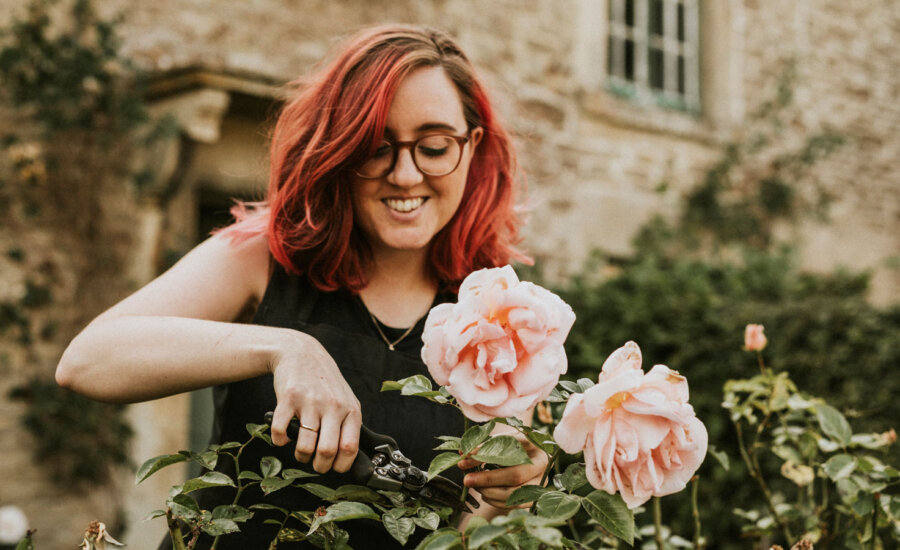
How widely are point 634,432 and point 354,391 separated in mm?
840

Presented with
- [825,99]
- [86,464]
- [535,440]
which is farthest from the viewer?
[825,99]

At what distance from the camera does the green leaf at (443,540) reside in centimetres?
89

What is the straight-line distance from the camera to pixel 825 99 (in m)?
7.80

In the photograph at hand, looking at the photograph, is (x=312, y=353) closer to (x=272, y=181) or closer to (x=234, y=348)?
(x=234, y=348)

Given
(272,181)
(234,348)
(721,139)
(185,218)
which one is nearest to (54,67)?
(185,218)

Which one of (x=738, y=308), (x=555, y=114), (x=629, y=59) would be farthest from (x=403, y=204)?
(x=629, y=59)

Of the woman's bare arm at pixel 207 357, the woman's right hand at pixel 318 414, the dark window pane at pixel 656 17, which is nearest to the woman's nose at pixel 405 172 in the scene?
the woman's bare arm at pixel 207 357

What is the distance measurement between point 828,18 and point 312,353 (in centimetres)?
802

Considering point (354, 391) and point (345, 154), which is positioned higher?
point (345, 154)

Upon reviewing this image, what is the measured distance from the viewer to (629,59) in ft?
23.7

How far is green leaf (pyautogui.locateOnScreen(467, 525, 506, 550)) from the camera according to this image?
2.78ft

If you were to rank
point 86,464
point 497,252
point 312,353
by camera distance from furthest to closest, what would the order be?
1. point 86,464
2. point 497,252
3. point 312,353

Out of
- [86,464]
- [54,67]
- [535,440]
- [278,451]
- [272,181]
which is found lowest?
[86,464]

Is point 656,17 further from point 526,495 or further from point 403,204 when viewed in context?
point 526,495
